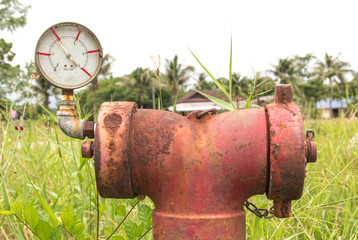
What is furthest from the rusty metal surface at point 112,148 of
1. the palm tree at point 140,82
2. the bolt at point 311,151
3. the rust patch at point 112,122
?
the palm tree at point 140,82

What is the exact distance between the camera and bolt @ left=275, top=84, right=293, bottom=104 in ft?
3.00

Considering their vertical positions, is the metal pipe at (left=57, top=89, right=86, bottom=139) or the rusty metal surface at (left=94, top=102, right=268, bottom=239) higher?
the metal pipe at (left=57, top=89, right=86, bottom=139)

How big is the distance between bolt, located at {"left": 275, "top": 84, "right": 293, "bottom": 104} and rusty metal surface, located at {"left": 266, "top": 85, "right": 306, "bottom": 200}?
2 cm

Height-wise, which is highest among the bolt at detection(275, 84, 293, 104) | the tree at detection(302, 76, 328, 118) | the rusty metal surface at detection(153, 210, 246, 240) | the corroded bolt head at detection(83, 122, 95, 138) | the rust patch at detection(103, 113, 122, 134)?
the tree at detection(302, 76, 328, 118)

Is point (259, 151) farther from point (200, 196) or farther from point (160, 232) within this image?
point (160, 232)

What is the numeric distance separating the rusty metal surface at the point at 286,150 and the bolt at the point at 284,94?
0.02m

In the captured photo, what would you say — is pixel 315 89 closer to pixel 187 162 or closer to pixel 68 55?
pixel 68 55

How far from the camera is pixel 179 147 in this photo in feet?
2.97

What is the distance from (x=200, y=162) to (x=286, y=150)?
0.70 feet

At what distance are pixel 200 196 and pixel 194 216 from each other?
0.05 metres

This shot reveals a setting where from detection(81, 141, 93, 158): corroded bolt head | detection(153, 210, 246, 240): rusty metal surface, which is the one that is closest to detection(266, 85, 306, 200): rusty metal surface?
detection(153, 210, 246, 240): rusty metal surface

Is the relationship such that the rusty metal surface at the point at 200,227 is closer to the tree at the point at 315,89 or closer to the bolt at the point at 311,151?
the bolt at the point at 311,151

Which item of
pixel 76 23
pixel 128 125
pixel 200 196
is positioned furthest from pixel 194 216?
pixel 76 23

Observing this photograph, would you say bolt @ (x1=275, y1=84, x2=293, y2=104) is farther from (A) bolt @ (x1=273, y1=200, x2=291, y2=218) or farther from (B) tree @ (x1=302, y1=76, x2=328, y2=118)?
(B) tree @ (x1=302, y1=76, x2=328, y2=118)
